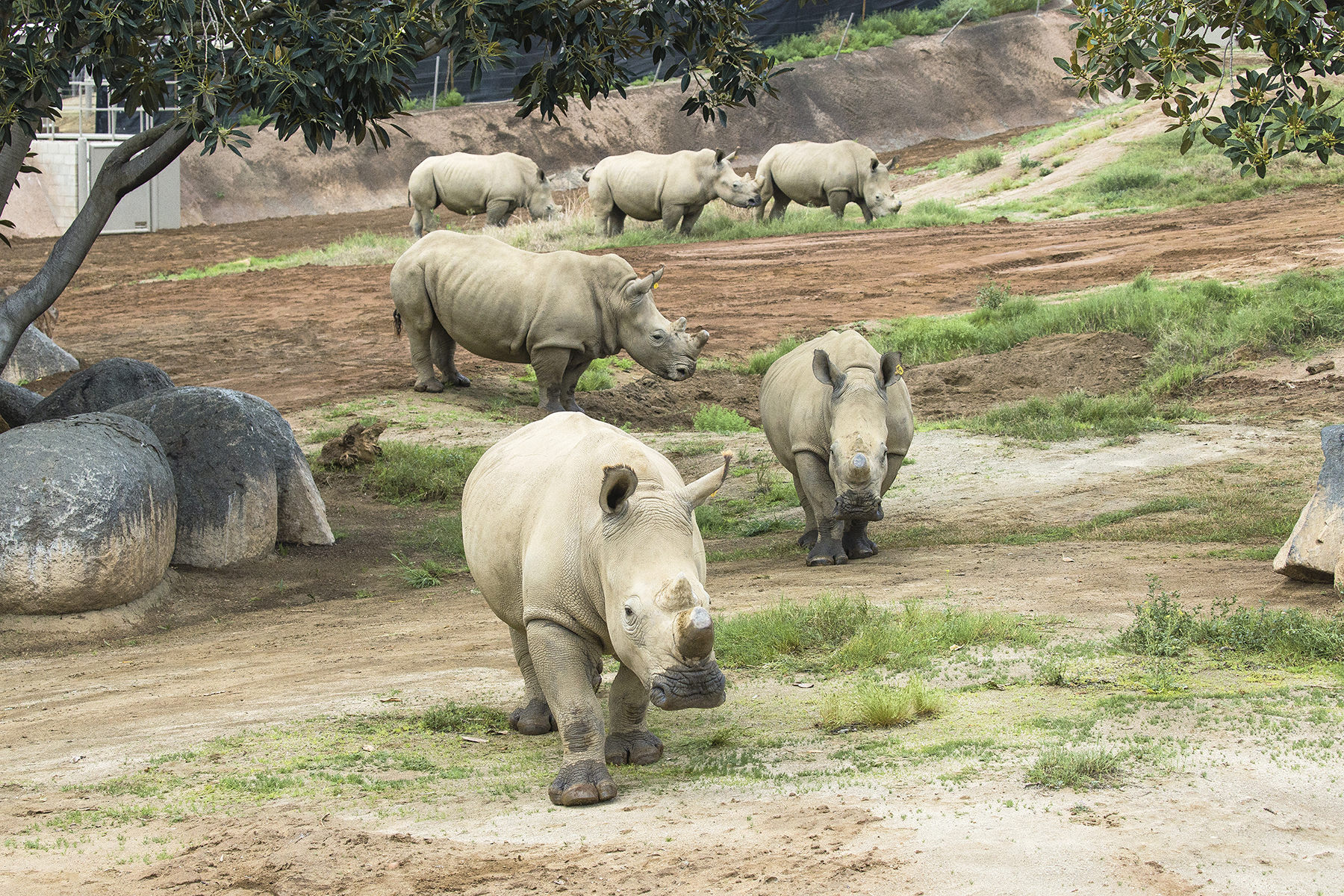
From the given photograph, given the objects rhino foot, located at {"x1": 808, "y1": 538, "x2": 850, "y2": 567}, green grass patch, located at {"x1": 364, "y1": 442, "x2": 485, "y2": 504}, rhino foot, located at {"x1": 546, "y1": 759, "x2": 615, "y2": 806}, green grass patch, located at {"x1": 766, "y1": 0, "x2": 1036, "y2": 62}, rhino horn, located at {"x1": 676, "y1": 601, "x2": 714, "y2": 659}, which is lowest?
green grass patch, located at {"x1": 364, "y1": 442, "x2": 485, "y2": 504}

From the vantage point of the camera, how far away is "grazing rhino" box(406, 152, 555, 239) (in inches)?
1112

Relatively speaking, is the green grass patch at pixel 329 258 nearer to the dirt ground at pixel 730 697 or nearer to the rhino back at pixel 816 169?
the dirt ground at pixel 730 697

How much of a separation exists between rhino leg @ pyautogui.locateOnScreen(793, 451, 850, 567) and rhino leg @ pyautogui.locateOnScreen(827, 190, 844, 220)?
1875 cm

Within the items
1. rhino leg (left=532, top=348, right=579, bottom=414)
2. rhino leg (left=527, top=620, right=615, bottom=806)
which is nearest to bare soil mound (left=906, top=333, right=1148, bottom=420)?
rhino leg (left=532, top=348, right=579, bottom=414)

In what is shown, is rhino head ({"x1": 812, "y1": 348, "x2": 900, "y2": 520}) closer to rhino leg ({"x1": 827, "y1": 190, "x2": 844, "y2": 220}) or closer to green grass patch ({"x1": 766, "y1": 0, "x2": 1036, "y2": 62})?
rhino leg ({"x1": 827, "y1": 190, "x2": 844, "y2": 220})

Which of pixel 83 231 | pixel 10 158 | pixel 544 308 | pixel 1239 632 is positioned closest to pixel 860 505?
pixel 1239 632

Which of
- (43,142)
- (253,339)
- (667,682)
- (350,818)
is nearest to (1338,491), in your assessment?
(667,682)

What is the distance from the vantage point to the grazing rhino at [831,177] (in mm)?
27078

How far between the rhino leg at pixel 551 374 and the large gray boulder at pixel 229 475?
3953 millimetres

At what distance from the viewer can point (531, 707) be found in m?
5.81

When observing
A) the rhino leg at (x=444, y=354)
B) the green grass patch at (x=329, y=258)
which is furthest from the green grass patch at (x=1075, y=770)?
the green grass patch at (x=329, y=258)

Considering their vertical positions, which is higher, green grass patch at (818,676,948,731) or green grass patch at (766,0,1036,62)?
green grass patch at (766,0,1036,62)

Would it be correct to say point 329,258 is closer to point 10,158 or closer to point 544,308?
point 544,308

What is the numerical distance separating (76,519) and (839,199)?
21356 millimetres
